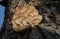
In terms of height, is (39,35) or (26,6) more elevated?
(26,6)

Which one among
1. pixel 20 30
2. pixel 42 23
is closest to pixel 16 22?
pixel 20 30

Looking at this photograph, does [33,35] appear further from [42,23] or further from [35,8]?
[35,8]

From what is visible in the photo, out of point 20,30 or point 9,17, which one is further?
point 9,17
